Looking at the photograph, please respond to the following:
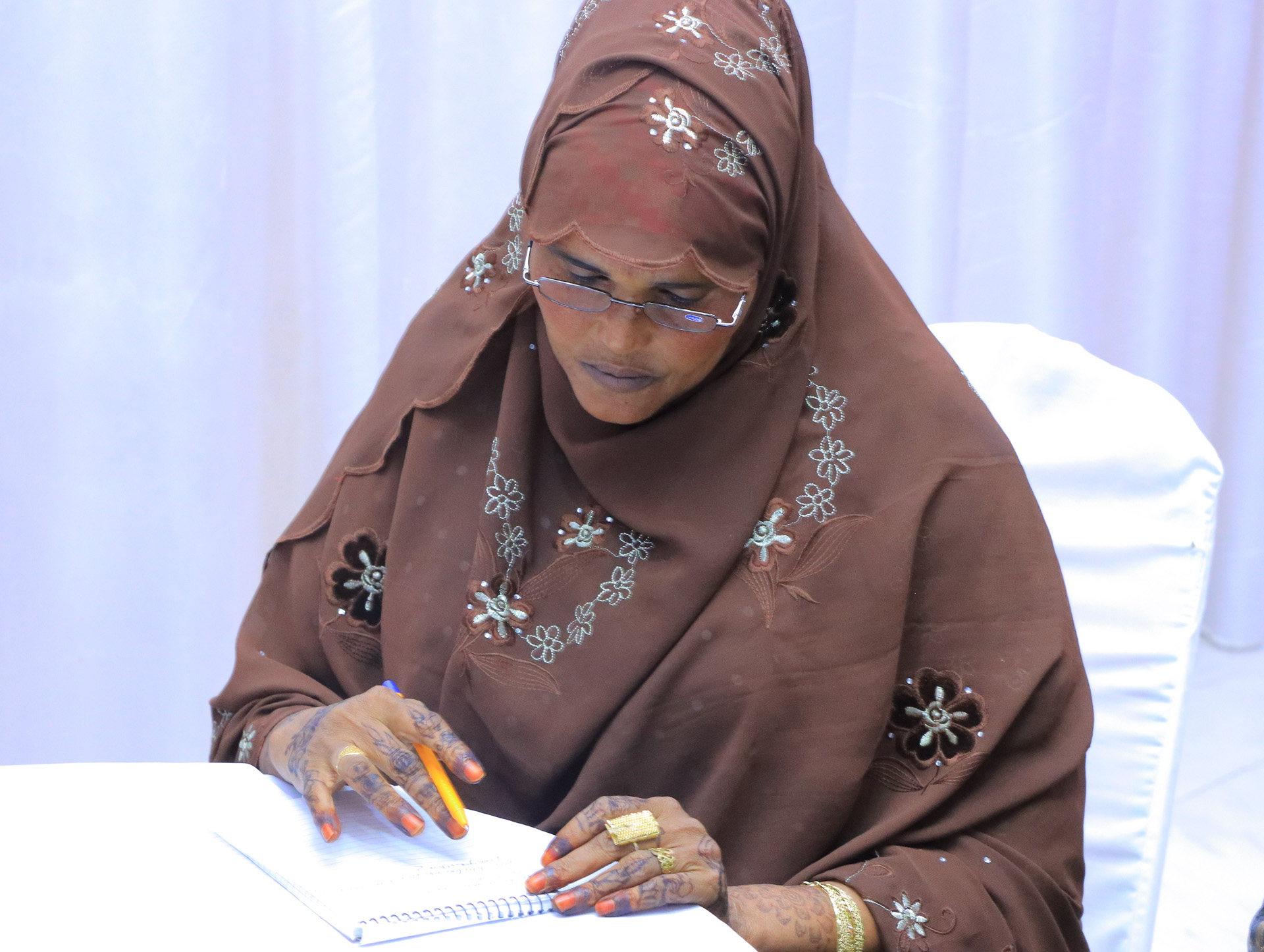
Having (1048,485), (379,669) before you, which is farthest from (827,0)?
(379,669)

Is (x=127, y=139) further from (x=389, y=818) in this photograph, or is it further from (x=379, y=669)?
(x=389, y=818)

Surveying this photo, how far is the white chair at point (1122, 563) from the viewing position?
Result: 132 cm

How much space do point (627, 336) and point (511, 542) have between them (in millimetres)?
274

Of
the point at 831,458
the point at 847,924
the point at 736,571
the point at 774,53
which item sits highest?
the point at 774,53

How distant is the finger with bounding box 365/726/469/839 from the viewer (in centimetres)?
94

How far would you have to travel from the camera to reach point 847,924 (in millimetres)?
1036

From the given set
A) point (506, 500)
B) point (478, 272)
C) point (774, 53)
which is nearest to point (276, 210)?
point (478, 272)

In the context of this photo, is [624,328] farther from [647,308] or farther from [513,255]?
[513,255]

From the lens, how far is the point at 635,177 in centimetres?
109

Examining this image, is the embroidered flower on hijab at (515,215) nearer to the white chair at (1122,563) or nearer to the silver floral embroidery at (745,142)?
the silver floral embroidery at (745,142)

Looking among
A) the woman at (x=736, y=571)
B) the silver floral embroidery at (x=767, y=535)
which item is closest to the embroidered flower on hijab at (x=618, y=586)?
the woman at (x=736, y=571)

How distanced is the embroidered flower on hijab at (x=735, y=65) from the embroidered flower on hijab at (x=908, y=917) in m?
0.76

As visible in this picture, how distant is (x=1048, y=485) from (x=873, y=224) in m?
1.24

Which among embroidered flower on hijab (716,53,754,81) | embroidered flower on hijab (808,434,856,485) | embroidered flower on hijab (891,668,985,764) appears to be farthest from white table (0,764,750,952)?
embroidered flower on hijab (716,53,754,81)
